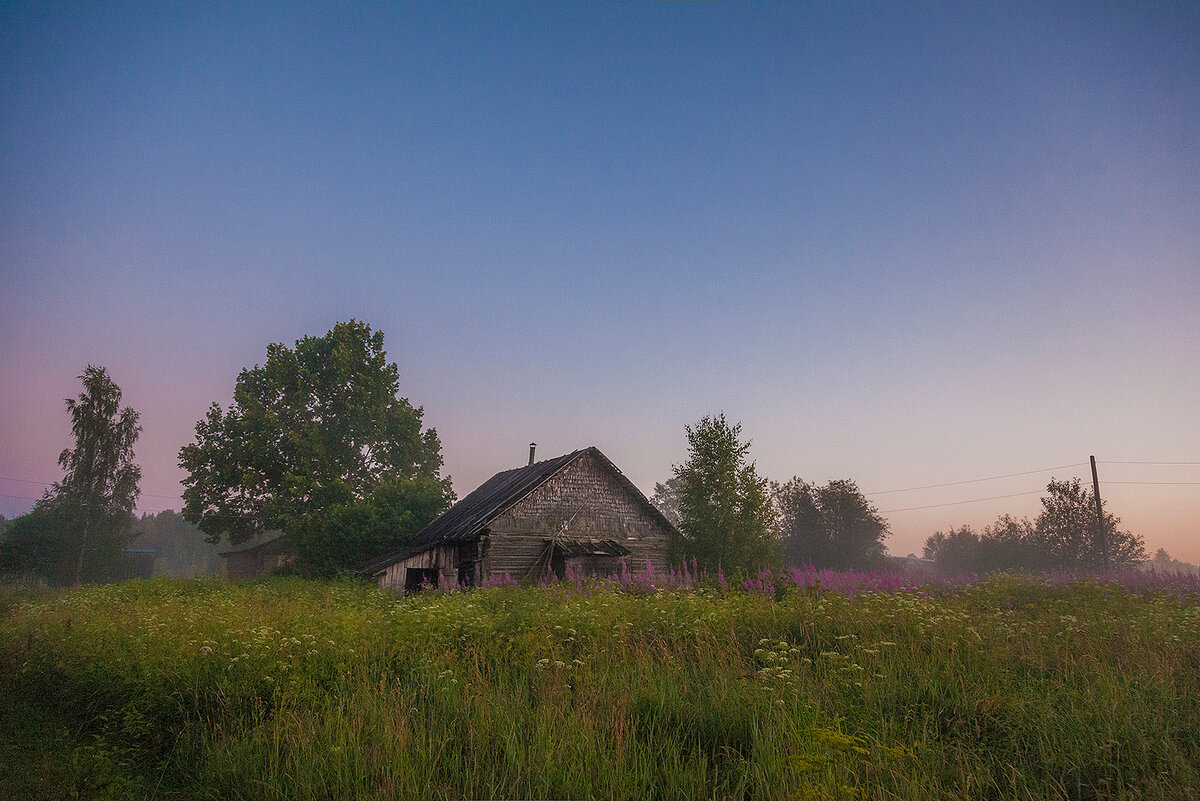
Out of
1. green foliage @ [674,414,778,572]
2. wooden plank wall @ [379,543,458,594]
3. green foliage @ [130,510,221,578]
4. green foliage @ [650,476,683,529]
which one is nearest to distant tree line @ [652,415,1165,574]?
green foliage @ [674,414,778,572]

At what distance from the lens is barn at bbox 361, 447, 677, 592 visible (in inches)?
815

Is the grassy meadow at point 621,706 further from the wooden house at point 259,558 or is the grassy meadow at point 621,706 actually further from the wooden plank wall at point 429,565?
the wooden house at point 259,558

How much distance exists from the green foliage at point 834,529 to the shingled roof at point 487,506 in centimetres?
3023

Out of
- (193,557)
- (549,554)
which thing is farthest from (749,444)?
(193,557)

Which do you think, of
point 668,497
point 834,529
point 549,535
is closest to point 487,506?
point 549,535

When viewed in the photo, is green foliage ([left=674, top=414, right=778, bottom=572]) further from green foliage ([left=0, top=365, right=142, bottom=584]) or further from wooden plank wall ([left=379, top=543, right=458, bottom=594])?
green foliage ([left=0, top=365, right=142, bottom=584])

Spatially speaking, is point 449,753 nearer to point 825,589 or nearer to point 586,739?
point 586,739

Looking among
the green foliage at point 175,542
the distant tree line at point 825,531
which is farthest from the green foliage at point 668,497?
the green foliage at point 175,542

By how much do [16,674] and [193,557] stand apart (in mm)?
144357

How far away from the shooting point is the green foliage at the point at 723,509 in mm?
22219

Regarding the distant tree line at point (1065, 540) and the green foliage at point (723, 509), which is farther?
the distant tree line at point (1065, 540)

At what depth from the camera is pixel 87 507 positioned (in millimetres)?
38031

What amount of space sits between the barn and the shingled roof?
6cm

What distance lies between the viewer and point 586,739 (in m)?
3.81
